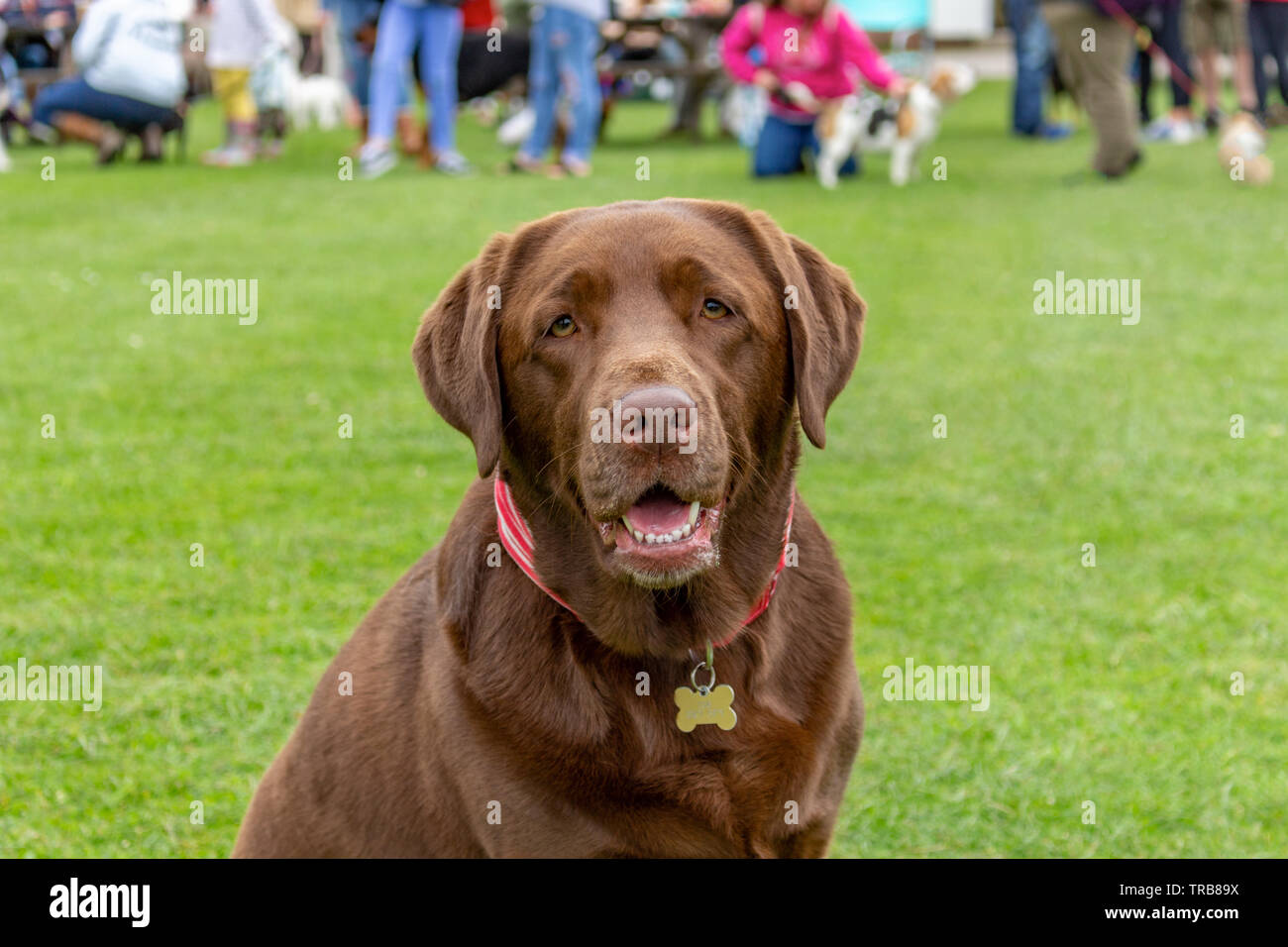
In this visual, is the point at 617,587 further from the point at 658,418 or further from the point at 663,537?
the point at 658,418

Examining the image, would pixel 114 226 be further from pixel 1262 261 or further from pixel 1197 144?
pixel 1197 144

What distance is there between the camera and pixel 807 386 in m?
2.94

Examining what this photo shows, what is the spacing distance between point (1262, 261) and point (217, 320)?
264 inches

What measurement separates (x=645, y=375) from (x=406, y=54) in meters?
11.7

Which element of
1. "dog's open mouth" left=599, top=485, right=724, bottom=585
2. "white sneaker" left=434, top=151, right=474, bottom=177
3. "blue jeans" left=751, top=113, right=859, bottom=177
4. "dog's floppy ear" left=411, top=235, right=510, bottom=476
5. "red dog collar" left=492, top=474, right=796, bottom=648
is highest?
"dog's floppy ear" left=411, top=235, right=510, bottom=476

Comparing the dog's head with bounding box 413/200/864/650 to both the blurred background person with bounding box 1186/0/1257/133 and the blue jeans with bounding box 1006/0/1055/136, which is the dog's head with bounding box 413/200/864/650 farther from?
the blue jeans with bounding box 1006/0/1055/136

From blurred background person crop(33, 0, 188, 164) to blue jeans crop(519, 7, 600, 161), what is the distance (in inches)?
147

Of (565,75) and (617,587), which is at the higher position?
(617,587)

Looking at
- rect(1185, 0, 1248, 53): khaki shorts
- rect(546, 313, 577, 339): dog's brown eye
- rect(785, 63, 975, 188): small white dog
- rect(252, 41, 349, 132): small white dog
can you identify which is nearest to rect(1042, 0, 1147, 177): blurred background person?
rect(785, 63, 975, 188): small white dog

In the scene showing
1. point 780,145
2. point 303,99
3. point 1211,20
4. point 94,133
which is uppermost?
point 1211,20

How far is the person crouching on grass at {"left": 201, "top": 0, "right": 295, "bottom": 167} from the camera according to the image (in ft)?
49.6

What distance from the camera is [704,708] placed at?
278 centimetres

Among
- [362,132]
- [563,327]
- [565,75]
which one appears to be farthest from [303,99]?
[563,327]

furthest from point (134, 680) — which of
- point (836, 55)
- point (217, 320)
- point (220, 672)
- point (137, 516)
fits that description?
point (836, 55)
